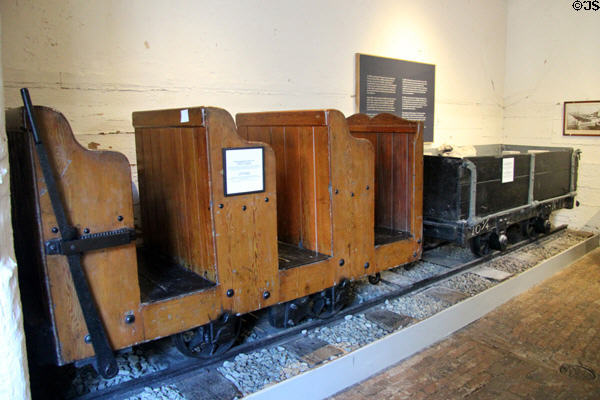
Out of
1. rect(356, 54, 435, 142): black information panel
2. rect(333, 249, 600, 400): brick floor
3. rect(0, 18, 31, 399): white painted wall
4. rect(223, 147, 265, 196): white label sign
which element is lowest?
rect(333, 249, 600, 400): brick floor

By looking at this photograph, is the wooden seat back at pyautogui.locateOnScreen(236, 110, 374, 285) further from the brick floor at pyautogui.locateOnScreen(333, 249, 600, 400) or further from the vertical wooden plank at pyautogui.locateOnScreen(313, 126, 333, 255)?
the brick floor at pyautogui.locateOnScreen(333, 249, 600, 400)

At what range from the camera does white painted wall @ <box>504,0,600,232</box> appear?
20.8 ft

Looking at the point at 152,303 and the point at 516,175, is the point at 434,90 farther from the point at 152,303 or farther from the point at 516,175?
→ the point at 152,303

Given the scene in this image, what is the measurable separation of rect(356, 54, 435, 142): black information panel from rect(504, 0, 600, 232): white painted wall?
1.94 m

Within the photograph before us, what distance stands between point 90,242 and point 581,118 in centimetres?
650

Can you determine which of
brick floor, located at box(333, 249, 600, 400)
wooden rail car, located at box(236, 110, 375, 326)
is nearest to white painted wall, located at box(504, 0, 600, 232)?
brick floor, located at box(333, 249, 600, 400)

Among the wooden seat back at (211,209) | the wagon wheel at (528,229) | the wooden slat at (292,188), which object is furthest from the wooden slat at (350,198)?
the wagon wheel at (528,229)

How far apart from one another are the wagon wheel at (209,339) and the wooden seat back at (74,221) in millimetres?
411

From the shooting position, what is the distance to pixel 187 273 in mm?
2791

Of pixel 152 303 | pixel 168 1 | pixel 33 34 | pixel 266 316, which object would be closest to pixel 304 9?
pixel 168 1

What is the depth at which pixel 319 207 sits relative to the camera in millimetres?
3078

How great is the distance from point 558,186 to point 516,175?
108 cm

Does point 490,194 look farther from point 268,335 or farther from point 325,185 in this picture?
point 268,335

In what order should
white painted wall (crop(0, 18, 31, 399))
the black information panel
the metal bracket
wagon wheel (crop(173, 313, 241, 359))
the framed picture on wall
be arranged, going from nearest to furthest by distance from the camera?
1. white painted wall (crop(0, 18, 31, 399))
2. the metal bracket
3. wagon wheel (crop(173, 313, 241, 359))
4. the black information panel
5. the framed picture on wall
